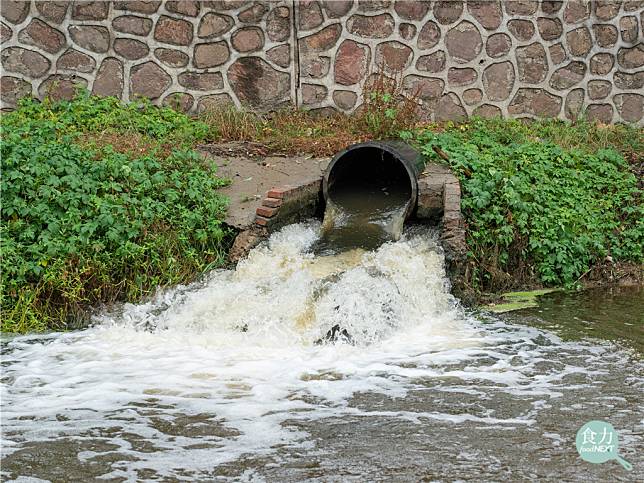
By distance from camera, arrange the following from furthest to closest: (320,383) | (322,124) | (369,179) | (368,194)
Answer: (322,124) < (369,179) < (368,194) < (320,383)

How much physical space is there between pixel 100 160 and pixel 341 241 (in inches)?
91.6

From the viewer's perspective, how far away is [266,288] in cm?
745

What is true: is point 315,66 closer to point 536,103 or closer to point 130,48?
point 130,48

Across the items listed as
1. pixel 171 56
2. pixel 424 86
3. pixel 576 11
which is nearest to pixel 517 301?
pixel 424 86

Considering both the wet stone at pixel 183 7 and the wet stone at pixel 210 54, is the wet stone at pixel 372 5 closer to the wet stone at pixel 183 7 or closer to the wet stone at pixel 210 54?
the wet stone at pixel 210 54

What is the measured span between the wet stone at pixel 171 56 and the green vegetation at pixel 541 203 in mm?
3101

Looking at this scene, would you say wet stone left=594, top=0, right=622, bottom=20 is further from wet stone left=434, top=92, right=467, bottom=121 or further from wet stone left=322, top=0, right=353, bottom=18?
wet stone left=322, top=0, right=353, bottom=18

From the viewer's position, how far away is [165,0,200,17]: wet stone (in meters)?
10.9

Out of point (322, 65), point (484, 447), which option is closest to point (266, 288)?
point (484, 447)

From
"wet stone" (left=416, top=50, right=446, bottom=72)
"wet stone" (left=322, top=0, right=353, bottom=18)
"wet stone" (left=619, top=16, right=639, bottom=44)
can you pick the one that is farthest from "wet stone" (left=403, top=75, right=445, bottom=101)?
"wet stone" (left=619, top=16, right=639, bottom=44)

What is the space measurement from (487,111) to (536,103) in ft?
1.97

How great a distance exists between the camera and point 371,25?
11016 mm

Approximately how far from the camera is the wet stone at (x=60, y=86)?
10852 mm

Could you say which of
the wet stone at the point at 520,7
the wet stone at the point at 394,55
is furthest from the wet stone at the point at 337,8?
the wet stone at the point at 520,7
